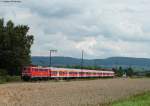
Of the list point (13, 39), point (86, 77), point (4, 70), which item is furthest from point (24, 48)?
point (86, 77)

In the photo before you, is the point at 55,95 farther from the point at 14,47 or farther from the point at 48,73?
the point at 14,47

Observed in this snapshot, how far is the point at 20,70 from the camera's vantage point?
94.8 metres

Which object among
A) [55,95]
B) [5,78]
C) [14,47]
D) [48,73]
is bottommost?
[55,95]

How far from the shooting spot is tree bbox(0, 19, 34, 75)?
94.1m

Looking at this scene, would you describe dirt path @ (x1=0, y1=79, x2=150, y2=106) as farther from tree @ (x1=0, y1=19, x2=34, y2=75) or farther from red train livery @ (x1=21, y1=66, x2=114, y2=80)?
tree @ (x1=0, y1=19, x2=34, y2=75)

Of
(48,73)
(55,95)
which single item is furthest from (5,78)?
(55,95)

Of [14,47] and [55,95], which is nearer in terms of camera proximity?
[55,95]

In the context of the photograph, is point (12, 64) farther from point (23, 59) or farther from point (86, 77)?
point (86, 77)

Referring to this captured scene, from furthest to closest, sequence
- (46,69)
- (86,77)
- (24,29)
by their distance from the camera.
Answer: (86,77) → (24,29) → (46,69)

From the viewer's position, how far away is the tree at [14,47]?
3703 inches

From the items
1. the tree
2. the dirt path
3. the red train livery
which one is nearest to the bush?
the red train livery

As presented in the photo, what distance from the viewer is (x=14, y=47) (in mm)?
96000

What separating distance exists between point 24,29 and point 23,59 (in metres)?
7.57

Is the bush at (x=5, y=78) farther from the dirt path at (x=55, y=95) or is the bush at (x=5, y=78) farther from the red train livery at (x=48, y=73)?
the dirt path at (x=55, y=95)
